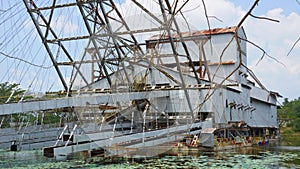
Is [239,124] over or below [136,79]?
below

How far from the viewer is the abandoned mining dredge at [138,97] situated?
10.0m

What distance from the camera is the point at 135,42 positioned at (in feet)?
50.3

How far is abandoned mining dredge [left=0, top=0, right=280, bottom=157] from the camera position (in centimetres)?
1001

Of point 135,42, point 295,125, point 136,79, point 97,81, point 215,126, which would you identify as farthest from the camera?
point 295,125

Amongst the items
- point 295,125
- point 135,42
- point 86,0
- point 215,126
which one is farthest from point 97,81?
point 295,125

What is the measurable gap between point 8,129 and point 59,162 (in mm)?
4750

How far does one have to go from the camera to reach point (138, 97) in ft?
40.7

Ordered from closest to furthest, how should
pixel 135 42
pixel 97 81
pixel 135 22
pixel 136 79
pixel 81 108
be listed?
pixel 81 108
pixel 135 22
pixel 136 79
pixel 135 42
pixel 97 81

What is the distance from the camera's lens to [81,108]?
31.8 ft

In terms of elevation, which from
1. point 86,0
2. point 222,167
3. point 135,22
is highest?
point 86,0

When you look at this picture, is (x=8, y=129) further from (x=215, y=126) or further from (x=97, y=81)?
(x=215, y=126)

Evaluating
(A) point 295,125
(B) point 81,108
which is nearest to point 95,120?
(B) point 81,108

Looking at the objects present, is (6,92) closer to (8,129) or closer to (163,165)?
(8,129)

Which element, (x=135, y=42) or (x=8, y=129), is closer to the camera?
(x=8, y=129)
